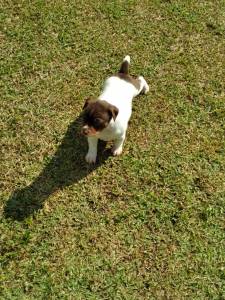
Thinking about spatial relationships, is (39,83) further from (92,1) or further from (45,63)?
(92,1)

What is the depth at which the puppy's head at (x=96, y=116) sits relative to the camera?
4.23 metres

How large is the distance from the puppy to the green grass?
225 millimetres

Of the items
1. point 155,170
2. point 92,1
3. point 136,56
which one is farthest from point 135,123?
point 92,1

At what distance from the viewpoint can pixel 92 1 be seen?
6.29 meters

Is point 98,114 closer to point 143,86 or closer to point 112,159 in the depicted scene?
point 112,159

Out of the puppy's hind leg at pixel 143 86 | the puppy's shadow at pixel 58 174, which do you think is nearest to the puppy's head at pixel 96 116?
the puppy's shadow at pixel 58 174

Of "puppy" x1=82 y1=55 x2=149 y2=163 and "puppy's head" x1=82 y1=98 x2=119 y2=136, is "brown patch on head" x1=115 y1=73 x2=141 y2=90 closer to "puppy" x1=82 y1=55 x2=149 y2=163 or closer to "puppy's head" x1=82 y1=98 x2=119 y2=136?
"puppy" x1=82 y1=55 x2=149 y2=163

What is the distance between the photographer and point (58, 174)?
494 cm

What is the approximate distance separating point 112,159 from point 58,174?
0.59 metres

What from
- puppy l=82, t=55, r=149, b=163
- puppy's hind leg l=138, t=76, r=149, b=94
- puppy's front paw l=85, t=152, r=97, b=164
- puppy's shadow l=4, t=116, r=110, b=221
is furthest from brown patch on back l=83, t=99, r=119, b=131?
puppy's hind leg l=138, t=76, r=149, b=94

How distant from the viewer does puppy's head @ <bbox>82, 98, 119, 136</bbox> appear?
423cm

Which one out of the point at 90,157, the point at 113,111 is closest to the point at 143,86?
the point at 90,157

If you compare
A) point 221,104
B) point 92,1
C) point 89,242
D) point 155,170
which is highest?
point 92,1

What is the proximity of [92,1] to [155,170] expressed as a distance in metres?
2.57
